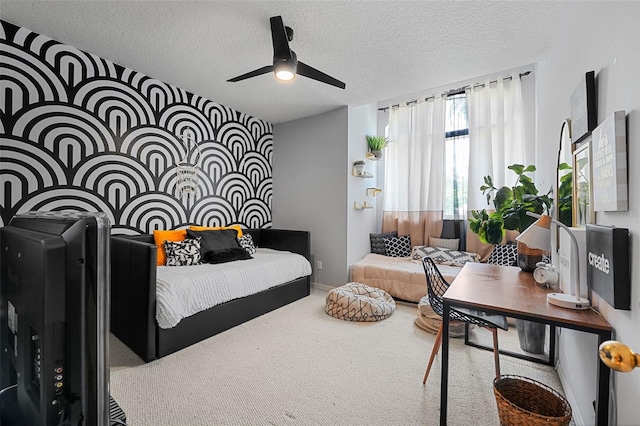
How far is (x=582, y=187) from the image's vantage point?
4.75 ft

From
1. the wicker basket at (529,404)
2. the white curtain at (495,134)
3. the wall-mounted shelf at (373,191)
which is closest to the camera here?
the wicker basket at (529,404)

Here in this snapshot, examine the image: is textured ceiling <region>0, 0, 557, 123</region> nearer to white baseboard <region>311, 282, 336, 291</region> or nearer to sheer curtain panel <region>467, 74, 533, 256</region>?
sheer curtain panel <region>467, 74, 533, 256</region>

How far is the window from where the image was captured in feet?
13.2

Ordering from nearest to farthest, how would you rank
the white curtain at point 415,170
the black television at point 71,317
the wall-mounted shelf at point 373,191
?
the black television at point 71,317 < the white curtain at point 415,170 < the wall-mounted shelf at point 373,191

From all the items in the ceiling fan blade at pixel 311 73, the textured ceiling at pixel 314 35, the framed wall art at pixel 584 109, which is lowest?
the framed wall art at pixel 584 109

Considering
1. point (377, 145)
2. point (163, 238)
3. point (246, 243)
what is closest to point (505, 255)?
point (377, 145)

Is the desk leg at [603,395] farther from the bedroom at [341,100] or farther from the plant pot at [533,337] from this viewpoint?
the plant pot at [533,337]

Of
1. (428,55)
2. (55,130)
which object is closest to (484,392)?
(428,55)

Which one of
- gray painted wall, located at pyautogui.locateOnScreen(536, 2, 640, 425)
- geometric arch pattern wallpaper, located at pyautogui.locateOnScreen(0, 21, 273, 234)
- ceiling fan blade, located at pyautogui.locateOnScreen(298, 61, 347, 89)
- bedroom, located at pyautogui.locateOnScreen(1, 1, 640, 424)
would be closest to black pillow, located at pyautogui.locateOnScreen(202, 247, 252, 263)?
geometric arch pattern wallpaper, located at pyautogui.locateOnScreen(0, 21, 273, 234)

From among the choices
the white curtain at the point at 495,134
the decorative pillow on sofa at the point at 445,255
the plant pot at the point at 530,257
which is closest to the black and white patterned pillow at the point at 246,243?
the decorative pillow on sofa at the point at 445,255

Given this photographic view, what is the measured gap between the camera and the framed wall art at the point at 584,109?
127 centimetres

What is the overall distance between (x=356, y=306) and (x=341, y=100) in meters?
2.51

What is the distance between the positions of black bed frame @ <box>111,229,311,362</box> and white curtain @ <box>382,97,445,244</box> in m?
2.51

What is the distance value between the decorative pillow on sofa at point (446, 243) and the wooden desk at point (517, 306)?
1.98 metres
